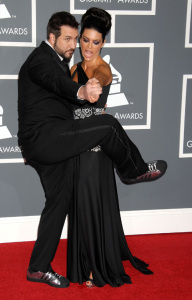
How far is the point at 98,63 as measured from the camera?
9.56ft

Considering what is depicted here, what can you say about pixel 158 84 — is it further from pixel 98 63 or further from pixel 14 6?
pixel 14 6

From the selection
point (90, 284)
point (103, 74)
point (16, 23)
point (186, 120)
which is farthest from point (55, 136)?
point (186, 120)

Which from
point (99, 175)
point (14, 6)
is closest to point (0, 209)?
point (99, 175)

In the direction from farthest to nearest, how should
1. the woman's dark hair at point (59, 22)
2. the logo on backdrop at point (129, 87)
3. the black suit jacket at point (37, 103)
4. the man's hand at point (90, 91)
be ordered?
the logo on backdrop at point (129, 87), the woman's dark hair at point (59, 22), the black suit jacket at point (37, 103), the man's hand at point (90, 91)

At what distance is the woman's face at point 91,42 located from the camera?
2803mm

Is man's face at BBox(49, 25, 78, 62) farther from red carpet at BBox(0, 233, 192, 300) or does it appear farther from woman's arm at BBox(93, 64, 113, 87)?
red carpet at BBox(0, 233, 192, 300)

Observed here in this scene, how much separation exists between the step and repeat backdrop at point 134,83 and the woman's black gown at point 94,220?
0.68 m

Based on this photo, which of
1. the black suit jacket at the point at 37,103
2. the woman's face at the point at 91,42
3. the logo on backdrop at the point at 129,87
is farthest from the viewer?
the logo on backdrop at the point at 129,87

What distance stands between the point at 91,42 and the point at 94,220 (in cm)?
127

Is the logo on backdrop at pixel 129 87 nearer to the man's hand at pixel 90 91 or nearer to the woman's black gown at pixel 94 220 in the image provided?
the woman's black gown at pixel 94 220

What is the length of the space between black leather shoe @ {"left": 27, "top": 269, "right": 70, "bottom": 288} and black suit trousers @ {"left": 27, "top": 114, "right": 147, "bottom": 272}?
5cm

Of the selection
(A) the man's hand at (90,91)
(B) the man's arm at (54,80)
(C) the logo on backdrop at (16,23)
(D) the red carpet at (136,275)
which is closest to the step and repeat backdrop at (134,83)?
(C) the logo on backdrop at (16,23)

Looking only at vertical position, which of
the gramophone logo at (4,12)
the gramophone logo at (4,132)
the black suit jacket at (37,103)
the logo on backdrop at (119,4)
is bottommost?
the gramophone logo at (4,132)

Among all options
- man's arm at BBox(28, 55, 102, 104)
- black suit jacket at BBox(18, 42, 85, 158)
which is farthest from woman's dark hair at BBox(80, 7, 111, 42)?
man's arm at BBox(28, 55, 102, 104)
